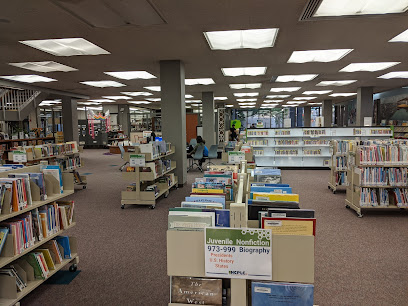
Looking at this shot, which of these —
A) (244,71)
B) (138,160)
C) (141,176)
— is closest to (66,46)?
(138,160)

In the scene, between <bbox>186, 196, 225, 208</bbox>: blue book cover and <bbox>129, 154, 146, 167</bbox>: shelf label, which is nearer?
<bbox>186, 196, 225, 208</bbox>: blue book cover

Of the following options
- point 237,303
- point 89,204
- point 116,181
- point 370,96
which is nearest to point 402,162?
point 237,303

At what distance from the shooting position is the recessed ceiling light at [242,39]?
5117 millimetres

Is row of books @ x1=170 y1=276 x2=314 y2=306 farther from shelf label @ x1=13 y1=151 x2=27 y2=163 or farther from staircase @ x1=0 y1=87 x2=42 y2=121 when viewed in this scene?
staircase @ x1=0 y1=87 x2=42 y2=121

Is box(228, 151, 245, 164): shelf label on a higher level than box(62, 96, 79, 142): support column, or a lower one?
lower

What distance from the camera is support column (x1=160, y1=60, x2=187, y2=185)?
7.19 m

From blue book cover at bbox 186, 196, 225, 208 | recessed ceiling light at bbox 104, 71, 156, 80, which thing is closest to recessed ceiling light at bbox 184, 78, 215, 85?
recessed ceiling light at bbox 104, 71, 156, 80

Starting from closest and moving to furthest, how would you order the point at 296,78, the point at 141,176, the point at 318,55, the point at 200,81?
1. the point at 141,176
2. the point at 318,55
3. the point at 296,78
4. the point at 200,81

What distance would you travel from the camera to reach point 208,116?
13.9 m

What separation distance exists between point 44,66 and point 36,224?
5.98 metres

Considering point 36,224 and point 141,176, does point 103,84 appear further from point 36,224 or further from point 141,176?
point 36,224

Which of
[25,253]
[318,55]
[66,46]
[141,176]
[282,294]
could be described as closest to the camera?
[282,294]

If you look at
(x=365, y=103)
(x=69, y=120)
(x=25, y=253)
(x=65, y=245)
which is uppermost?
(x=365, y=103)

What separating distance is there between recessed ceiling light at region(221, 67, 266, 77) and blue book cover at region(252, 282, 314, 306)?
7.33 metres
